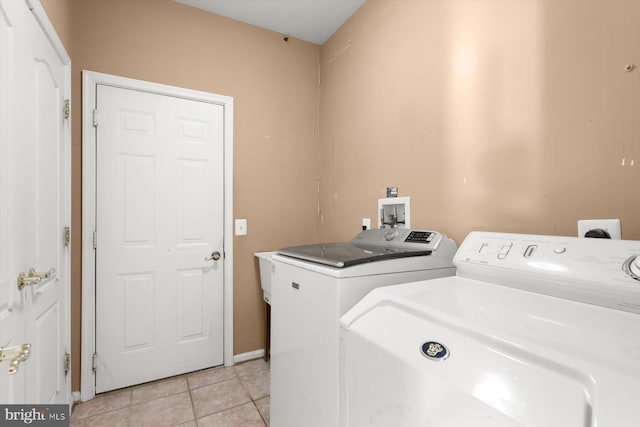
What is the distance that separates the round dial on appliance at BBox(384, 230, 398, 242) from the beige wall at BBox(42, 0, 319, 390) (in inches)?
44.6

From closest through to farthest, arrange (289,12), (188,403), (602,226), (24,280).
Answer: (602,226) → (24,280) → (188,403) → (289,12)

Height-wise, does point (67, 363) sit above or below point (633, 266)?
below

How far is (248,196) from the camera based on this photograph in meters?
2.50

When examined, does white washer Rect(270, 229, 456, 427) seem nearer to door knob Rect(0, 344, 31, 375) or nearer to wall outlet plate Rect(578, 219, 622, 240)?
wall outlet plate Rect(578, 219, 622, 240)

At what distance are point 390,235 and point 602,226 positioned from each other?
0.88 metres

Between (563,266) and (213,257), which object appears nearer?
(563,266)

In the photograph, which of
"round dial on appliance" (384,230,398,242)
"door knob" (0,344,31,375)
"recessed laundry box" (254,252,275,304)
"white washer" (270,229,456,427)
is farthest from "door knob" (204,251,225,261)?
"door knob" (0,344,31,375)

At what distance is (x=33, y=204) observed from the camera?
1.28 m

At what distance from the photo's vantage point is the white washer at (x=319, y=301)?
110 cm

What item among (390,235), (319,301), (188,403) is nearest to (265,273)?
(188,403)

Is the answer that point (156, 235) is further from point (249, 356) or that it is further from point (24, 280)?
point (249, 356)

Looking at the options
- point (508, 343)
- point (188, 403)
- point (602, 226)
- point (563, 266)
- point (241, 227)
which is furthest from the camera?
point (241, 227)

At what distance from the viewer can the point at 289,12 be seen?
2.33 metres

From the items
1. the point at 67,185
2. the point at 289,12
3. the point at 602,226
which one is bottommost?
the point at 602,226
